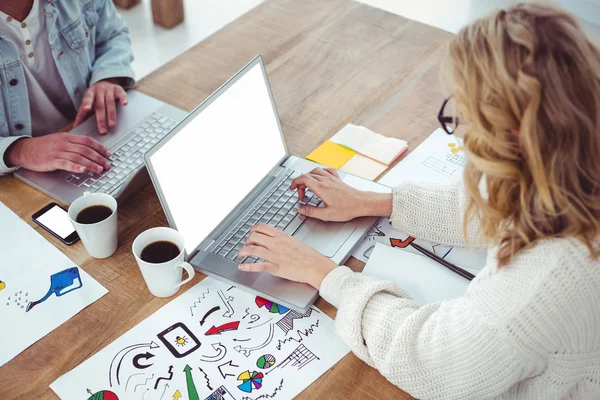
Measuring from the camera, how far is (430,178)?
1252 millimetres

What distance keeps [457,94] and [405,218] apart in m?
0.36

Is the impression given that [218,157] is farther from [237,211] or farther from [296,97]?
[296,97]

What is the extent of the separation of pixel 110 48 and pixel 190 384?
98cm

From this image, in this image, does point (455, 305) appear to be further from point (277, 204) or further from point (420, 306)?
point (277, 204)

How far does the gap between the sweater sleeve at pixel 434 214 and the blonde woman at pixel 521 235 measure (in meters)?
0.22

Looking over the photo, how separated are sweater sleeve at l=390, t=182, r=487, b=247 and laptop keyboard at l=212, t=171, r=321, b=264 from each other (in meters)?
0.16

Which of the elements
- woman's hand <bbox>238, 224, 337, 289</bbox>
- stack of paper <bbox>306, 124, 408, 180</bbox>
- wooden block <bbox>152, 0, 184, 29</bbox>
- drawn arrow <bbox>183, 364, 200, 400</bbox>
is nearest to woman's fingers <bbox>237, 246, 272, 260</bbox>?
woman's hand <bbox>238, 224, 337, 289</bbox>

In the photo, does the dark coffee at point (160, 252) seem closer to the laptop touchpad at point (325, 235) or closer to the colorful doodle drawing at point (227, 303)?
the colorful doodle drawing at point (227, 303)

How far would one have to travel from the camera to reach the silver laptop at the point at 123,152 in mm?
1191

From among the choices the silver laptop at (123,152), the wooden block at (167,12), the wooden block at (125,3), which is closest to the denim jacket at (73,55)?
the silver laptop at (123,152)

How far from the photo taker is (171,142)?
101cm

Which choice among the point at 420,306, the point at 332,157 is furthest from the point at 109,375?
the point at 332,157

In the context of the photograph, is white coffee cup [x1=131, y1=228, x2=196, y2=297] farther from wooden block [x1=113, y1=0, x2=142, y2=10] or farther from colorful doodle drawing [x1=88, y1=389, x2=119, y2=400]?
wooden block [x1=113, y1=0, x2=142, y2=10]

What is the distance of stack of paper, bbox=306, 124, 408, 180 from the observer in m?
1.28
